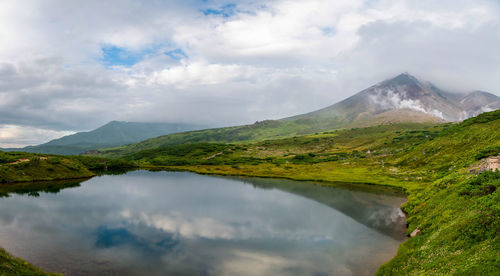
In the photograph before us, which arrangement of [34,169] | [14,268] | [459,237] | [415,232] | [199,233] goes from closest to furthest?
[14,268] → [459,237] → [415,232] → [199,233] → [34,169]

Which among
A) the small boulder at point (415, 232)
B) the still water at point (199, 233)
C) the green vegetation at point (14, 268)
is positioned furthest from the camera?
the small boulder at point (415, 232)

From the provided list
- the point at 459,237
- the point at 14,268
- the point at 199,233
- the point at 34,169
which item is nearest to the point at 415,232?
the point at 459,237

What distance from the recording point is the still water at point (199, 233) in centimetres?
3462

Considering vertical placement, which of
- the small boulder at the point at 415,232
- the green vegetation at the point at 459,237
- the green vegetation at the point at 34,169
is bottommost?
the small boulder at the point at 415,232

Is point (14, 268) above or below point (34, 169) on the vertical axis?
below

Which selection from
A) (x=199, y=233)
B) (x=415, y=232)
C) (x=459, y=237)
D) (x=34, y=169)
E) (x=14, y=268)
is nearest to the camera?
(x=14, y=268)

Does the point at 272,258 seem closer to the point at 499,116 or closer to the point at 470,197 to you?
the point at 470,197

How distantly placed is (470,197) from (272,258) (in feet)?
104

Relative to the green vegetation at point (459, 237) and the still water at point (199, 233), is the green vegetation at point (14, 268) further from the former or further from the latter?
the green vegetation at point (459, 237)

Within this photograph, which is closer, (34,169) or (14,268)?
(14,268)

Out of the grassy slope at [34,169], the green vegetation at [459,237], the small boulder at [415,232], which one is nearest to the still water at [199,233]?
the small boulder at [415,232]

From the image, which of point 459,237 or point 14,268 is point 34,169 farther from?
point 459,237

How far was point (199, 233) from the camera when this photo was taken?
1865 inches

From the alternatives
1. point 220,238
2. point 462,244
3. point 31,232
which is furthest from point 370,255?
point 31,232
